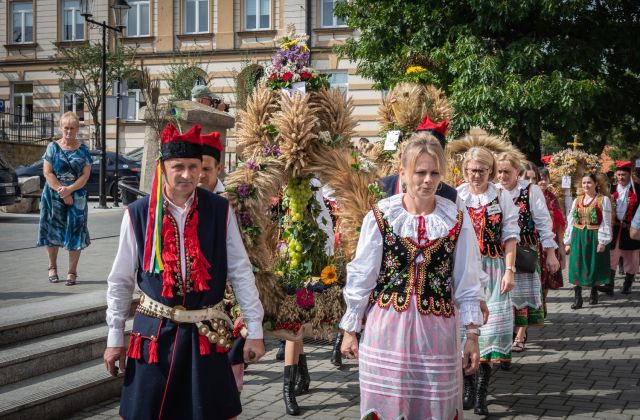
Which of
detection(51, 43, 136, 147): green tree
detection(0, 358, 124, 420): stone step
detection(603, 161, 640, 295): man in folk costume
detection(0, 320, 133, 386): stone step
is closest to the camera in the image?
detection(0, 358, 124, 420): stone step

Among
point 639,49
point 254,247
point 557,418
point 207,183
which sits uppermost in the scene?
point 639,49

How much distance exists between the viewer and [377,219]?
13.6ft

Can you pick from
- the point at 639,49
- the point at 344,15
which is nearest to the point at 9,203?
the point at 344,15

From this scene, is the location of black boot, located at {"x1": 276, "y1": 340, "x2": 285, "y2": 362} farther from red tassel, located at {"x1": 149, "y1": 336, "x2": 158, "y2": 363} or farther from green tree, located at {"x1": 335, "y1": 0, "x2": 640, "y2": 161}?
green tree, located at {"x1": 335, "y1": 0, "x2": 640, "y2": 161}

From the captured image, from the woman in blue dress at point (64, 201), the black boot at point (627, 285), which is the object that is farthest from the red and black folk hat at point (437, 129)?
the black boot at point (627, 285)

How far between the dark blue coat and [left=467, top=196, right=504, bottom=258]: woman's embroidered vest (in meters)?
3.27

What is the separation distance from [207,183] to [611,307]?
785 cm

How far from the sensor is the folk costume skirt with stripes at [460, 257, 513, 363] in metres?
6.25

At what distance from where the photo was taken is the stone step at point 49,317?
6105 mm

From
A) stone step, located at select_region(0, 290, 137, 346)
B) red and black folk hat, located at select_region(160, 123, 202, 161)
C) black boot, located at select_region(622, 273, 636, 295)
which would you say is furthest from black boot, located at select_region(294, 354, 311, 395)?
black boot, located at select_region(622, 273, 636, 295)

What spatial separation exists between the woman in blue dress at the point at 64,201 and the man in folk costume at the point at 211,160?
3.70 metres

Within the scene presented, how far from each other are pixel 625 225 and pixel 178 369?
11.3 meters

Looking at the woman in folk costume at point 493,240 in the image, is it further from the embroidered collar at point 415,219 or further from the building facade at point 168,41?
the building facade at point 168,41

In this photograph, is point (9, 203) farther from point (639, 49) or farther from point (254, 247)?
point (639, 49)
